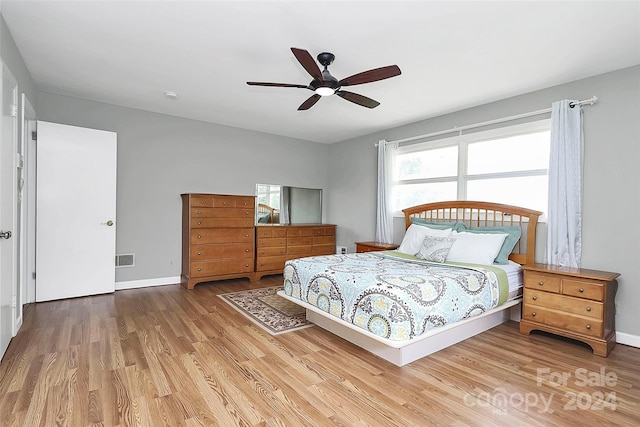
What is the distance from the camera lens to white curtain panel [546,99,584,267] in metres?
3.20

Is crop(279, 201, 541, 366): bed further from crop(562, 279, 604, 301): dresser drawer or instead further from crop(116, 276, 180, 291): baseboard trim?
crop(116, 276, 180, 291): baseboard trim

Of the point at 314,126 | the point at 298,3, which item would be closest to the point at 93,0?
the point at 298,3

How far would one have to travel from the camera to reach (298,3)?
2.13 metres

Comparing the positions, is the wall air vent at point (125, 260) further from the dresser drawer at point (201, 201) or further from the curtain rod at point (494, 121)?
the curtain rod at point (494, 121)

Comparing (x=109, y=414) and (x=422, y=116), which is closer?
(x=109, y=414)

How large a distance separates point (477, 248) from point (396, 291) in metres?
1.67

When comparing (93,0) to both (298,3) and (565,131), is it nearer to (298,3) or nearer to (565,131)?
(298,3)

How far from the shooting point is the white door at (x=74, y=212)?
148 inches

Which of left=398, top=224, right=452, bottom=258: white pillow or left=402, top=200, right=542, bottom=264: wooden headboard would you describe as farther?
left=398, top=224, right=452, bottom=258: white pillow

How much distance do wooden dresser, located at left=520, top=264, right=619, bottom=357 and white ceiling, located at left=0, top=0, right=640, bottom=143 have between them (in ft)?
6.53

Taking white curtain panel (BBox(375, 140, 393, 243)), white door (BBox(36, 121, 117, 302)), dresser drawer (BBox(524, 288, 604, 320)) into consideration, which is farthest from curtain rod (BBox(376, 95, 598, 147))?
white door (BBox(36, 121, 117, 302))

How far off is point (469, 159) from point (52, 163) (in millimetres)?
5351

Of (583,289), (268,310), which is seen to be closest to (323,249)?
(268,310)

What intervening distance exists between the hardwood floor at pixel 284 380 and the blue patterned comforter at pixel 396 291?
34 centimetres
